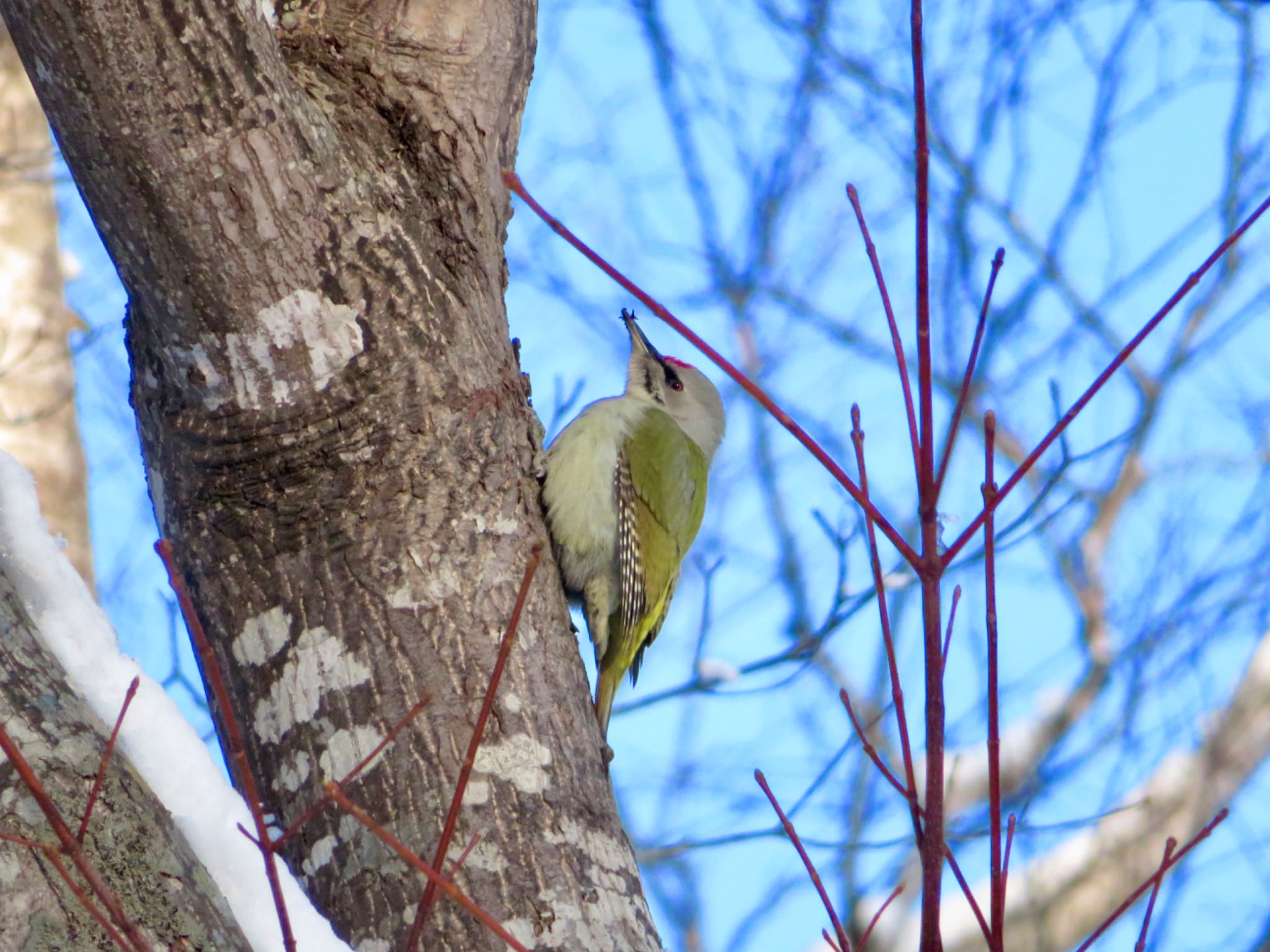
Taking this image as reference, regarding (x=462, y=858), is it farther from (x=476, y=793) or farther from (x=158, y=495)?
(x=158, y=495)

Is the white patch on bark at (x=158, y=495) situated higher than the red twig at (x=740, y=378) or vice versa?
the white patch on bark at (x=158, y=495)

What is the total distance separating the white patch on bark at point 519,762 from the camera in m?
2.17

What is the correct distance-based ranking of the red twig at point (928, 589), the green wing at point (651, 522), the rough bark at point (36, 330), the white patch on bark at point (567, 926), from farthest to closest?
1. the rough bark at point (36, 330)
2. the green wing at point (651, 522)
3. the white patch on bark at point (567, 926)
4. the red twig at point (928, 589)

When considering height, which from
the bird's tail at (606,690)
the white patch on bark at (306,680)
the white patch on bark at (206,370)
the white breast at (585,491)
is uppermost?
the white breast at (585,491)

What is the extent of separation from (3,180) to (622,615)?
464 cm

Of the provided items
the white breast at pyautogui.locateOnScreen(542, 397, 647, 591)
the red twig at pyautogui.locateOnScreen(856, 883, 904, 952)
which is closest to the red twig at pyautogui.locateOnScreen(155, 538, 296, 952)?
the red twig at pyautogui.locateOnScreen(856, 883, 904, 952)

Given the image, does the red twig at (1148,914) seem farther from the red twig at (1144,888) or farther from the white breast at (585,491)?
the white breast at (585,491)

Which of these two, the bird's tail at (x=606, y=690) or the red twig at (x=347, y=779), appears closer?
the red twig at (x=347, y=779)

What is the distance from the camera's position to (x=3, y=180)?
21.8 ft

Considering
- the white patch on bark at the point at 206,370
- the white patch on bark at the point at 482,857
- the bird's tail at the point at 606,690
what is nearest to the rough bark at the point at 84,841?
the white patch on bark at the point at 482,857

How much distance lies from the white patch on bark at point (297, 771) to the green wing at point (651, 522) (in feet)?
5.89

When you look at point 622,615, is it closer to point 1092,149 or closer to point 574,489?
point 574,489

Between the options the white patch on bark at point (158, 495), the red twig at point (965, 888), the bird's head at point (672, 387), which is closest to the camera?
the red twig at point (965, 888)

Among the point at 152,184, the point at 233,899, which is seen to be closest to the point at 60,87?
the point at 152,184
